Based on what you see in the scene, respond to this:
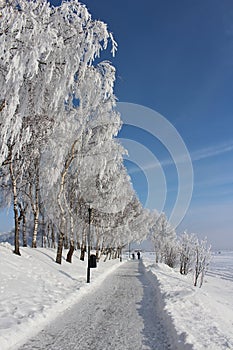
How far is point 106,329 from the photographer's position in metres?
5.72

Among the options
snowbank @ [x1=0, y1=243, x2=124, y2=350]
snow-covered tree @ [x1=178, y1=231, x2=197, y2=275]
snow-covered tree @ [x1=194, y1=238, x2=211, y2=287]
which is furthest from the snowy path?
snow-covered tree @ [x1=178, y1=231, x2=197, y2=275]

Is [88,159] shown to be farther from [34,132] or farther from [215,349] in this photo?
[215,349]

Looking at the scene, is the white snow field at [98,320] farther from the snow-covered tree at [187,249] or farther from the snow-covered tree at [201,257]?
the snow-covered tree at [187,249]

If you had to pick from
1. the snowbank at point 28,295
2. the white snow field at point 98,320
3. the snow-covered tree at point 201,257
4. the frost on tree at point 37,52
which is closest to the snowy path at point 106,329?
the white snow field at point 98,320

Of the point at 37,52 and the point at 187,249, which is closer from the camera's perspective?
the point at 37,52

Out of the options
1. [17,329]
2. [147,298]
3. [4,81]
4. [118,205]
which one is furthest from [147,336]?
[118,205]

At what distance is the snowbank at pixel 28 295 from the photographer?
5.10 m

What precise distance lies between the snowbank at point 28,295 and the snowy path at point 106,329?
0.78 ft

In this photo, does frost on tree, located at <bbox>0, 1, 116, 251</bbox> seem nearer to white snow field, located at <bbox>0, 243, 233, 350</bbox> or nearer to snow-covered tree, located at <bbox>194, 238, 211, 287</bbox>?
white snow field, located at <bbox>0, 243, 233, 350</bbox>

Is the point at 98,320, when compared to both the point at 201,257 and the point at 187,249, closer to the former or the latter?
the point at 201,257

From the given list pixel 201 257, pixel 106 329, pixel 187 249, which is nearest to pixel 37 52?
pixel 106 329

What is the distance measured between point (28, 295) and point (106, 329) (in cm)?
345

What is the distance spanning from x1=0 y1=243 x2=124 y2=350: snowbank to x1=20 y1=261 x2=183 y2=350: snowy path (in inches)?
9.4

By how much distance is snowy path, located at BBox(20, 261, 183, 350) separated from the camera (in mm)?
4781
